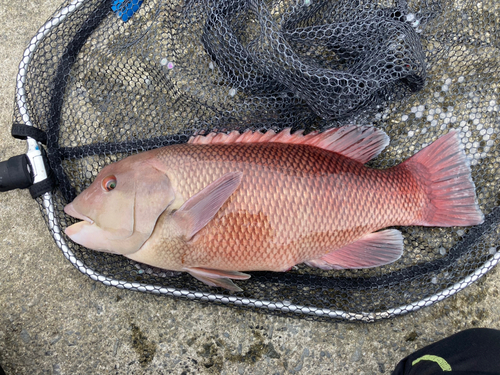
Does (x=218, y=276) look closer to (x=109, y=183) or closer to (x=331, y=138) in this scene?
(x=109, y=183)

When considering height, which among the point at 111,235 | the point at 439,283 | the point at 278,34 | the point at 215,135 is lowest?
the point at 439,283

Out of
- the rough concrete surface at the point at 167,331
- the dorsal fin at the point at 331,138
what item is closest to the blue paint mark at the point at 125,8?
the dorsal fin at the point at 331,138

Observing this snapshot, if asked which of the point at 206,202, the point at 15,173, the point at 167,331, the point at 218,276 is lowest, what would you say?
the point at 167,331

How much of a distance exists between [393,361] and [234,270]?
91 cm

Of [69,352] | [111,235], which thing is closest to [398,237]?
[111,235]

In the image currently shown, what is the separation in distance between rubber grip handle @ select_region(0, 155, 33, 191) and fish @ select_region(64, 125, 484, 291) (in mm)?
235

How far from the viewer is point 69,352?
1.57 m

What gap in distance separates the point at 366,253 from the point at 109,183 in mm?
1089

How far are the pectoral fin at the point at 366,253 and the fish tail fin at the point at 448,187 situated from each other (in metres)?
0.16

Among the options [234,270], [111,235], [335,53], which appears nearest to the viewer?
[111,235]

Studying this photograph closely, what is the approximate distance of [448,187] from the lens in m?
1.42

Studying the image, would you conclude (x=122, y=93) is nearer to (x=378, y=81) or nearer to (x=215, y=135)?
(x=215, y=135)

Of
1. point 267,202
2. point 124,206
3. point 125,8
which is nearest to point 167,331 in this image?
point 124,206

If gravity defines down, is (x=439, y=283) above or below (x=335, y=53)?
below
